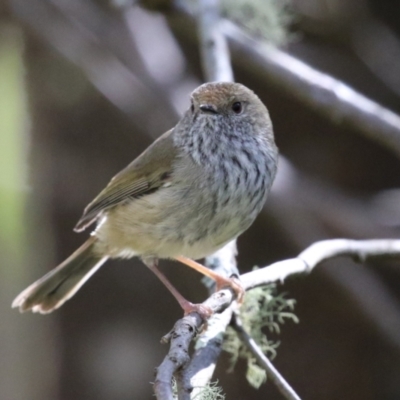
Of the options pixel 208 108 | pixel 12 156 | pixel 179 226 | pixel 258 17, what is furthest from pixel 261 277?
pixel 258 17

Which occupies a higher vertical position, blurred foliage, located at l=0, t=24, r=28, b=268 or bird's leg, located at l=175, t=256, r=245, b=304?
blurred foliage, located at l=0, t=24, r=28, b=268

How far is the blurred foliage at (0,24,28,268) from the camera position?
190 inches

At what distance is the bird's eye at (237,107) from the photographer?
3909mm

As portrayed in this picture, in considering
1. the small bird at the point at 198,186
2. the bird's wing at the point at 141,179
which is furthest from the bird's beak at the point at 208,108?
the bird's wing at the point at 141,179

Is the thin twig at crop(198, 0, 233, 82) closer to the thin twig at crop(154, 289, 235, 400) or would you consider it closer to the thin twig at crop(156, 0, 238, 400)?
the thin twig at crop(156, 0, 238, 400)

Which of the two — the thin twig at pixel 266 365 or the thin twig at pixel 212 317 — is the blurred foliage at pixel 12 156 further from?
the thin twig at pixel 266 365

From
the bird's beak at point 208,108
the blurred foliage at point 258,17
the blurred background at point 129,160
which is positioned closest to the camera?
the bird's beak at point 208,108

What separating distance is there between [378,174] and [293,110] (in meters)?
0.87

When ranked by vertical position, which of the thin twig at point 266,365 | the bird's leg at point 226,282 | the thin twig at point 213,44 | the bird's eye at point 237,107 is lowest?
the thin twig at point 266,365

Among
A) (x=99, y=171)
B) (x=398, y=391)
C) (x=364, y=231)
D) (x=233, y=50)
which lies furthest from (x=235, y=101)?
(x=398, y=391)

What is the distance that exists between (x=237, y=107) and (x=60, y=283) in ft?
5.01

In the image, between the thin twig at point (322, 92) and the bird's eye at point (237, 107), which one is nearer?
the bird's eye at point (237, 107)

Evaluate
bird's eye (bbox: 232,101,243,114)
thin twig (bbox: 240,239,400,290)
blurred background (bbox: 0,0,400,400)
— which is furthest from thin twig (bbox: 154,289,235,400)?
blurred background (bbox: 0,0,400,400)

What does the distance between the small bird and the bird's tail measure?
10.3 inches
